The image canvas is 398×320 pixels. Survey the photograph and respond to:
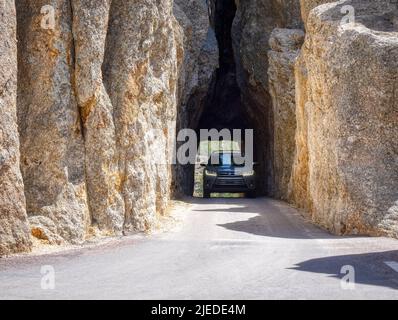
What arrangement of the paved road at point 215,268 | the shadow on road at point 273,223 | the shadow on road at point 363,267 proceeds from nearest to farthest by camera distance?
1. the paved road at point 215,268
2. the shadow on road at point 363,267
3. the shadow on road at point 273,223

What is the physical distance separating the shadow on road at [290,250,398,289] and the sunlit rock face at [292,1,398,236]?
270 centimetres

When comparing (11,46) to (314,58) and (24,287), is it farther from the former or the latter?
(314,58)

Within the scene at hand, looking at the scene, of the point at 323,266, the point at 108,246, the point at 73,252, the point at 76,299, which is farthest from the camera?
the point at 108,246

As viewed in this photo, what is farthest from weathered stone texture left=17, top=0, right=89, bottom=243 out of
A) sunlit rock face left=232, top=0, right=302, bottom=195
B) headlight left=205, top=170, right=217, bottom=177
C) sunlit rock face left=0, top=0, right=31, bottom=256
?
sunlit rock face left=232, top=0, right=302, bottom=195

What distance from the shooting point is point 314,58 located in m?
14.5

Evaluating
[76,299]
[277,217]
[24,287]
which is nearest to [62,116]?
[24,287]

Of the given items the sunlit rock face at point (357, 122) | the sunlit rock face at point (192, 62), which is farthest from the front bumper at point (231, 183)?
the sunlit rock face at point (357, 122)

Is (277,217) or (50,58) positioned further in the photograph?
(277,217)

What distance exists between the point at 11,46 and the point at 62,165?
2.33m

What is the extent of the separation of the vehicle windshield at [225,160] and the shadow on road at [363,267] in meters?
16.2

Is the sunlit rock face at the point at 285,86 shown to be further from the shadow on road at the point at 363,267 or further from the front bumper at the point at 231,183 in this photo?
the shadow on road at the point at 363,267

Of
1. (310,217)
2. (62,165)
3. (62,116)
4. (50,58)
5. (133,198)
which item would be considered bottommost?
(310,217)

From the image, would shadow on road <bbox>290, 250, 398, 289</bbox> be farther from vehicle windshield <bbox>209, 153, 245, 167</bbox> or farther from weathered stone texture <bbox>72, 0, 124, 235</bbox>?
vehicle windshield <bbox>209, 153, 245, 167</bbox>

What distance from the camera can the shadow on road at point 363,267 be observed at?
5918mm
